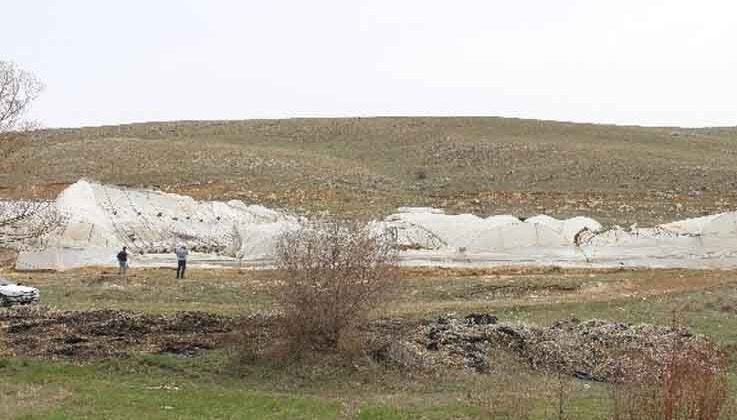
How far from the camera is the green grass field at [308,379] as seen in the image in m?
13.3

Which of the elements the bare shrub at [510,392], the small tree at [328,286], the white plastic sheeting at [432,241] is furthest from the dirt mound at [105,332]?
the white plastic sheeting at [432,241]

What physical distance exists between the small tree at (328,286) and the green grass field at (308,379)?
617mm

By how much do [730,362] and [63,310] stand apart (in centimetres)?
1545

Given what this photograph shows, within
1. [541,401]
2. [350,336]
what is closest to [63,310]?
[350,336]

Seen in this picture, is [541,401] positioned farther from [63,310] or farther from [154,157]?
[154,157]

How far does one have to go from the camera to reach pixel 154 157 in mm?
80500

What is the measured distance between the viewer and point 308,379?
16.4 metres

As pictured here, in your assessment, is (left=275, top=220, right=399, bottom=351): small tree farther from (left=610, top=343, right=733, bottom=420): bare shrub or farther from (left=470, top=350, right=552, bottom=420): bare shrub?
(left=610, top=343, right=733, bottom=420): bare shrub

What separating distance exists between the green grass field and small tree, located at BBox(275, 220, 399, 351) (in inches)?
24.3

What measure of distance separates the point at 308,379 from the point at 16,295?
490 inches

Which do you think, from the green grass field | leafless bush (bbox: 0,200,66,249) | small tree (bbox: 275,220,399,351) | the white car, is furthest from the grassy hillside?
small tree (bbox: 275,220,399,351)

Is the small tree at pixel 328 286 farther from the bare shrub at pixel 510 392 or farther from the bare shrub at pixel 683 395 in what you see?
the bare shrub at pixel 683 395

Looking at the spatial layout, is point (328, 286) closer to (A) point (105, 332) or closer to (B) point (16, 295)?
(A) point (105, 332)

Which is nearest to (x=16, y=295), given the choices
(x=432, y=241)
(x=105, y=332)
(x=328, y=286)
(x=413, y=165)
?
(x=105, y=332)
